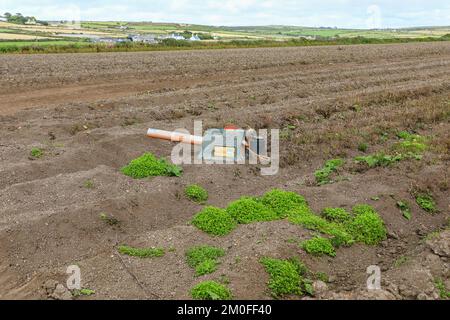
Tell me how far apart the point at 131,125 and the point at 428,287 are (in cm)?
821

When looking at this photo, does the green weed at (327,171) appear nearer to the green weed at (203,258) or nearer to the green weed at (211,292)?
the green weed at (203,258)

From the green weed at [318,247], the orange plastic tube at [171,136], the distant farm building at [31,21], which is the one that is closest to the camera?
the green weed at [318,247]

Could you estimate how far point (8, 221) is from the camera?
264 inches

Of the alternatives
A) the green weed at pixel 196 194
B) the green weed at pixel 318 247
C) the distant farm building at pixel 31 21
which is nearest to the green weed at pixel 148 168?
the green weed at pixel 196 194

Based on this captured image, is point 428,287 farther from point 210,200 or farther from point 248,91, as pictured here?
point 248,91

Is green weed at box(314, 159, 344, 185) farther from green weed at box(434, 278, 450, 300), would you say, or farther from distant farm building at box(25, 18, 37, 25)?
distant farm building at box(25, 18, 37, 25)

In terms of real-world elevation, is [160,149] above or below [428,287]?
above

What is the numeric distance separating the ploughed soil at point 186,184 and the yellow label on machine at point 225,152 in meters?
0.35

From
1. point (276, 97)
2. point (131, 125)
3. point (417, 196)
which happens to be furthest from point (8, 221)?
point (276, 97)

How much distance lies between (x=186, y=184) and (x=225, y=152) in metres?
1.45

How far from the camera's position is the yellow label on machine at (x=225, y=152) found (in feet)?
31.0

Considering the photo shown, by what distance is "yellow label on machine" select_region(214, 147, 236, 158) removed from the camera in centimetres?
945

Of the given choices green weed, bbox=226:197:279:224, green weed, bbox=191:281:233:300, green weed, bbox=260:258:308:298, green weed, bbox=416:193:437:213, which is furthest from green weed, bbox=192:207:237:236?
green weed, bbox=416:193:437:213

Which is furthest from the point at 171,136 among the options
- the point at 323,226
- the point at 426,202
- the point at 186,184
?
the point at 426,202
